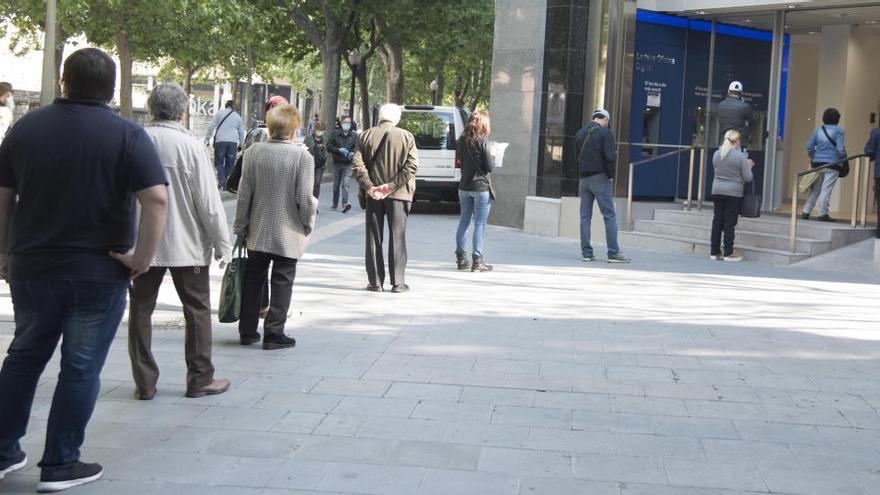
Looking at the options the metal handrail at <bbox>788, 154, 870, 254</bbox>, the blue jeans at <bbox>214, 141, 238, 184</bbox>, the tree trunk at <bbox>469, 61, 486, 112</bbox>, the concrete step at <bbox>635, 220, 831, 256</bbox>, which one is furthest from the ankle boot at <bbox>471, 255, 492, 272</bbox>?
the tree trunk at <bbox>469, 61, 486, 112</bbox>

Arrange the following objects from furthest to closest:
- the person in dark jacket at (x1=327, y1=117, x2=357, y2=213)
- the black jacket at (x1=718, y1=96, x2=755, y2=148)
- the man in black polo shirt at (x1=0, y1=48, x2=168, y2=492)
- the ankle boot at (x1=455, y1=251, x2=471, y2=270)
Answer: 1. the person in dark jacket at (x1=327, y1=117, x2=357, y2=213)
2. the black jacket at (x1=718, y1=96, x2=755, y2=148)
3. the ankle boot at (x1=455, y1=251, x2=471, y2=270)
4. the man in black polo shirt at (x1=0, y1=48, x2=168, y2=492)

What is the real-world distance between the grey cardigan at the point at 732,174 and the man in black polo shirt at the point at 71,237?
35.3ft

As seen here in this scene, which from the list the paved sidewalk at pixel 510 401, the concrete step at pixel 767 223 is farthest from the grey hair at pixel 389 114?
the concrete step at pixel 767 223

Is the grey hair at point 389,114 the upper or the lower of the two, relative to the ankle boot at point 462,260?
upper

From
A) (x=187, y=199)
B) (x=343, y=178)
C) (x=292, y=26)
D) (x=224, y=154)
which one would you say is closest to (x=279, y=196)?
(x=187, y=199)

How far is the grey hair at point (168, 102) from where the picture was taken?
20.2 ft

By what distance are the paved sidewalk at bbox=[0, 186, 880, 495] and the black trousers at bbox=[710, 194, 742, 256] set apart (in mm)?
3298

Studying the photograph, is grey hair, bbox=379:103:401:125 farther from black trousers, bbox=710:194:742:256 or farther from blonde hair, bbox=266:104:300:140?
black trousers, bbox=710:194:742:256

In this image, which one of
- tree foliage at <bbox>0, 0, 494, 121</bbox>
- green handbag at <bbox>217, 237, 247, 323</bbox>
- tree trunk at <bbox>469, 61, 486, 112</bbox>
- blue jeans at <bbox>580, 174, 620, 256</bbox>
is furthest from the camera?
tree trunk at <bbox>469, 61, 486, 112</bbox>

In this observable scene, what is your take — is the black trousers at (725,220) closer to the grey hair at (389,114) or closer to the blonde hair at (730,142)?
the blonde hair at (730,142)

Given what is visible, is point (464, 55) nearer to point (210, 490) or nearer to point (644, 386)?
point (644, 386)

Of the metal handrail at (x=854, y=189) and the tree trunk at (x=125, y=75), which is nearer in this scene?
the metal handrail at (x=854, y=189)

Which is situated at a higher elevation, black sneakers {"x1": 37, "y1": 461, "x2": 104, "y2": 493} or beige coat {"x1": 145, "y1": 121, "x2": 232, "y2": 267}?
beige coat {"x1": 145, "y1": 121, "x2": 232, "y2": 267}

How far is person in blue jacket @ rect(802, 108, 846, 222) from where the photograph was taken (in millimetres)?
15453
